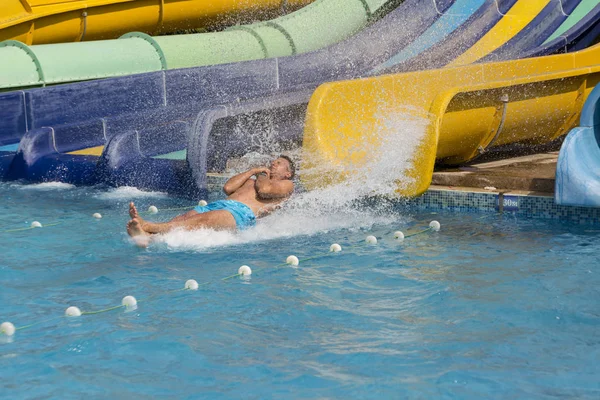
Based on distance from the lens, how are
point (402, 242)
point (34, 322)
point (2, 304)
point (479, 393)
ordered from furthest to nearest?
point (402, 242)
point (2, 304)
point (34, 322)
point (479, 393)

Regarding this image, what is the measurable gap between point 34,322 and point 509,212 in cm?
330

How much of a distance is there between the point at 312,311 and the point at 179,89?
4.87 m

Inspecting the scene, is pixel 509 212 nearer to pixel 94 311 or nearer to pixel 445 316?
pixel 445 316

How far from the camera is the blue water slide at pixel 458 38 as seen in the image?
8844 mm

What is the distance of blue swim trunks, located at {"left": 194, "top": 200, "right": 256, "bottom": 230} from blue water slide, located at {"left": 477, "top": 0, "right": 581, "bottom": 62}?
419 cm

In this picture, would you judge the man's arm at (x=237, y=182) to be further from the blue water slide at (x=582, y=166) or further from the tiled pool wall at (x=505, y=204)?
the blue water slide at (x=582, y=166)

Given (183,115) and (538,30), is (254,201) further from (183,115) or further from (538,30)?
(538,30)

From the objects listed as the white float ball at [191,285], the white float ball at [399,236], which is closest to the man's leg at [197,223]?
the white float ball at [191,285]

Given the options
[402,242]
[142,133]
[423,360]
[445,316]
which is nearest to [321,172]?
[402,242]

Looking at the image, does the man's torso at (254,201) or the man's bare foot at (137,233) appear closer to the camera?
the man's bare foot at (137,233)

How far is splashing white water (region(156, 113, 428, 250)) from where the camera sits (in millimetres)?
5507

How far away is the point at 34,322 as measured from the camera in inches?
151

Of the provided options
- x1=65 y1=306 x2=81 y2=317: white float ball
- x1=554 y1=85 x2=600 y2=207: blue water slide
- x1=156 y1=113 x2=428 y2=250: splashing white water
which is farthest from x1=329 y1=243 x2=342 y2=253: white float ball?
x1=65 y1=306 x2=81 y2=317: white float ball

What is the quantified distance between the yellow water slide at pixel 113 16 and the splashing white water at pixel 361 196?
473 cm
